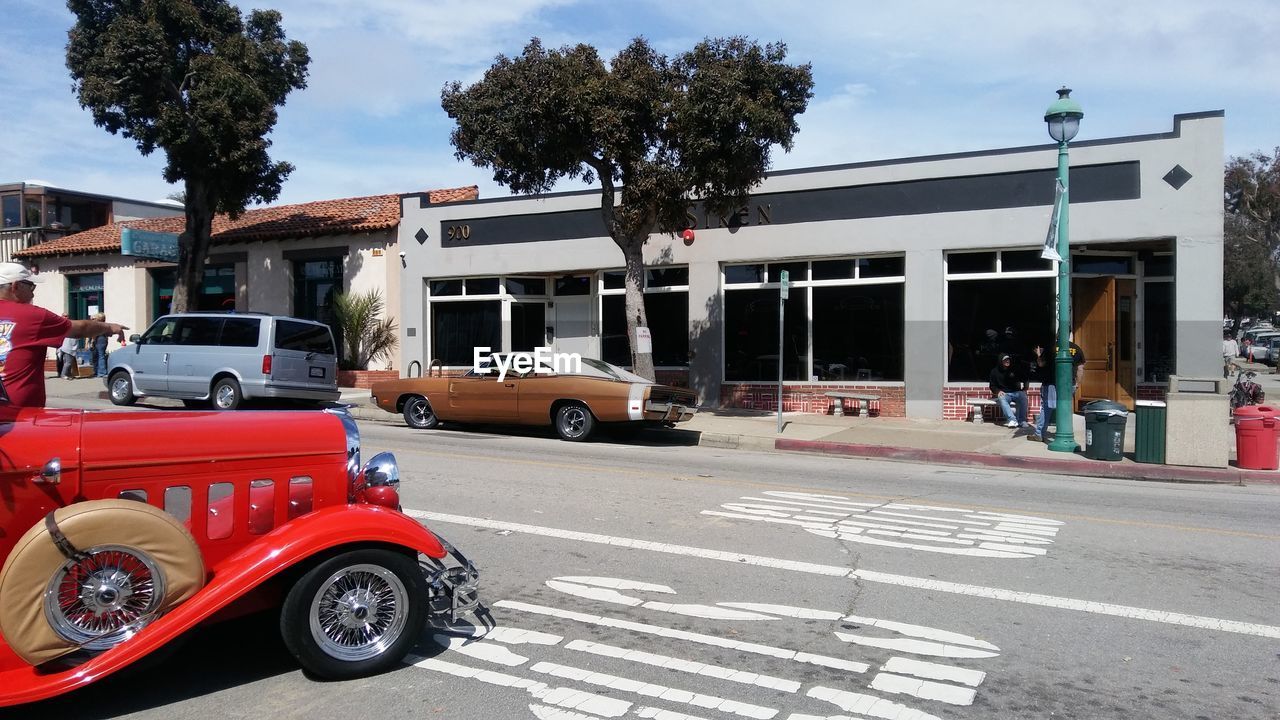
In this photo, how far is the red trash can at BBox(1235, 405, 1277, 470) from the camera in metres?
12.6

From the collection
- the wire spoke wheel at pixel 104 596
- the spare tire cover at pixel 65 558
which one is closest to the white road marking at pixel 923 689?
the spare tire cover at pixel 65 558

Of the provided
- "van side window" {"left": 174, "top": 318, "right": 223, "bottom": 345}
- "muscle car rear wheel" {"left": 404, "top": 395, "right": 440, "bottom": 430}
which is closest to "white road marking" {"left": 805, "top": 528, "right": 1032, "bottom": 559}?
"muscle car rear wheel" {"left": 404, "top": 395, "right": 440, "bottom": 430}

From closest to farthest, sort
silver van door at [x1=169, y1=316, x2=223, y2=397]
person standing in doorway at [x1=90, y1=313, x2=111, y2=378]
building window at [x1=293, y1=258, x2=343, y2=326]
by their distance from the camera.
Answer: silver van door at [x1=169, y1=316, x2=223, y2=397] < person standing in doorway at [x1=90, y1=313, x2=111, y2=378] < building window at [x1=293, y1=258, x2=343, y2=326]

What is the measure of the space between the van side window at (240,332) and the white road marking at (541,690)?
12.9 metres

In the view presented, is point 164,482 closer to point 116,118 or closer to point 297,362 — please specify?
point 297,362

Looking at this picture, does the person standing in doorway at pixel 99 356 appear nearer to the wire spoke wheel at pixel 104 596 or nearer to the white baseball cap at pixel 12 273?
the white baseball cap at pixel 12 273

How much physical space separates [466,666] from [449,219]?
61.7 feet

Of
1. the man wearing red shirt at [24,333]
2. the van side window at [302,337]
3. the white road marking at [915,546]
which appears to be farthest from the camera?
the van side window at [302,337]

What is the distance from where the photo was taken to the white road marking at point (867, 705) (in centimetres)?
432

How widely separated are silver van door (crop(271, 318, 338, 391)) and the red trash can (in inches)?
574

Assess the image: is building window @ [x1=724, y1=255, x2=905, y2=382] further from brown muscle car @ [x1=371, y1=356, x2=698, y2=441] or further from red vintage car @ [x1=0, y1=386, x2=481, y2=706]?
red vintage car @ [x1=0, y1=386, x2=481, y2=706]

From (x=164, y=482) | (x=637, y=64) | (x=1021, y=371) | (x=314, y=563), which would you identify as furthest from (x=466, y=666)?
(x=1021, y=371)

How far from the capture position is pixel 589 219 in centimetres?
2078

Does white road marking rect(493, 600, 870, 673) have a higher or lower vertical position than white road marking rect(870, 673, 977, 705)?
higher
